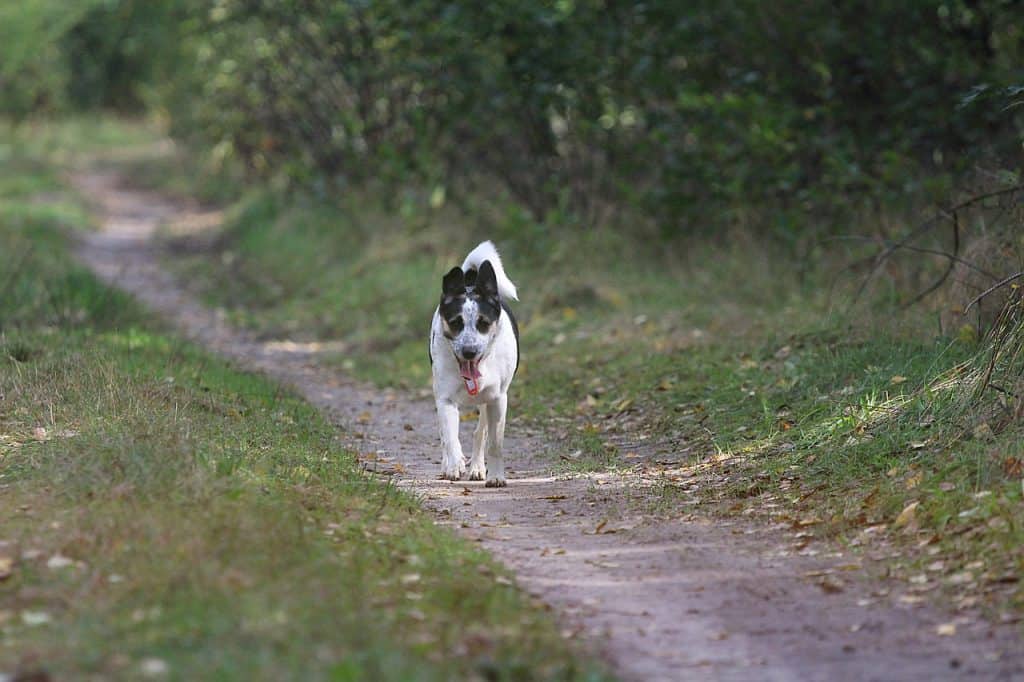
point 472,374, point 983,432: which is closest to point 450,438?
point 472,374

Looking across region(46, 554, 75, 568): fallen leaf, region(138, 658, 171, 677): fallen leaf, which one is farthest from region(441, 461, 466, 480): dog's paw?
region(138, 658, 171, 677): fallen leaf

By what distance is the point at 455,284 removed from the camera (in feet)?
29.1

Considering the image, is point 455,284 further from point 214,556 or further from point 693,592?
point 214,556

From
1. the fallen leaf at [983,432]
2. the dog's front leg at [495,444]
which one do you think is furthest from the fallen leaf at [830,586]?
the dog's front leg at [495,444]

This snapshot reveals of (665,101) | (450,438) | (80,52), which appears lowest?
(450,438)

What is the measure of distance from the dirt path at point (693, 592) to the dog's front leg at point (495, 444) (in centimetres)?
12

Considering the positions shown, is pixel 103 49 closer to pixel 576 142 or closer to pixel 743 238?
pixel 576 142

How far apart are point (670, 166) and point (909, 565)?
10.0 metres

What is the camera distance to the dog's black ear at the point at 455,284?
8.82m

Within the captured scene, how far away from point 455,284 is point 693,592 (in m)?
3.23

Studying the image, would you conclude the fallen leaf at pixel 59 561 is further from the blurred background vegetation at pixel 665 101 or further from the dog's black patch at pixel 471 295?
the blurred background vegetation at pixel 665 101

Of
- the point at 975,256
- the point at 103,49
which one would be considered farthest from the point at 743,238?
the point at 103,49

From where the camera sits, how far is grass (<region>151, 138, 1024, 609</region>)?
7367 millimetres

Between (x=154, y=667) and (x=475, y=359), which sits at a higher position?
(x=475, y=359)
